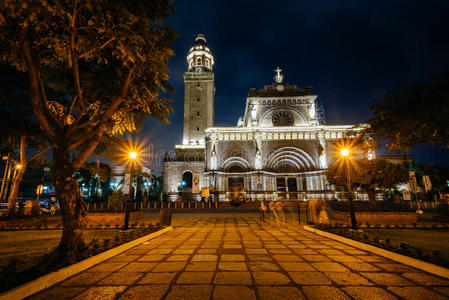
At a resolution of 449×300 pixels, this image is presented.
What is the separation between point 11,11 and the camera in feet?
10.8

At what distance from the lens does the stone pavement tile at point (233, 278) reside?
9.61 ft

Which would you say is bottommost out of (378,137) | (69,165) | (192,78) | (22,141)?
(69,165)

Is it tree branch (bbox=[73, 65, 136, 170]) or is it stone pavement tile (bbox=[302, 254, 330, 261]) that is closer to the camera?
stone pavement tile (bbox=[302, 254, 330, 261])

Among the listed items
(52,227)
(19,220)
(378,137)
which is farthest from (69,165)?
(378,137)

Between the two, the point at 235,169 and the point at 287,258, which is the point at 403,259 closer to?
the point at 287,258

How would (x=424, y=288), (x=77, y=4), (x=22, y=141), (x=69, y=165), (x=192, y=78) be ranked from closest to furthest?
1. (x=424, y=288)
2. (x=77, y=4)
3. (x=69, y=165)
4. (x=22, y=141)
5. (x=192, y=78)

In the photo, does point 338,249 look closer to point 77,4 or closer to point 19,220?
point 77,4

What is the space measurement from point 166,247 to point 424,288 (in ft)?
16.1

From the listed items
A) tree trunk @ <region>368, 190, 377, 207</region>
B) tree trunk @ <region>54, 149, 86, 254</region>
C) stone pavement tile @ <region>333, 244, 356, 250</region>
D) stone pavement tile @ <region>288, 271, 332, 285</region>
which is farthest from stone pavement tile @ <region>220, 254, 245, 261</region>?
tree trunk @ <region>368, 190, 377, 207</region>

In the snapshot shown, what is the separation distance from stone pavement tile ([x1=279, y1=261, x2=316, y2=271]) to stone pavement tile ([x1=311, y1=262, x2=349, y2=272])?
128mm

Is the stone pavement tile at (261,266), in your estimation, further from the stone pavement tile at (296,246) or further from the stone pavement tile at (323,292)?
the stone pavement tile at (296,246)

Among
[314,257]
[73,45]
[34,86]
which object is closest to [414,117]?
[314,257]

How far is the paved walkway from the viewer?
2.60m

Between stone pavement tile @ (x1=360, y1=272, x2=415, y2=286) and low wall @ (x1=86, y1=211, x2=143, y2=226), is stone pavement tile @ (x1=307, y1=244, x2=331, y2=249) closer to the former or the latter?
stone pavement tile @ (x1=360, y1=272, x2=415, y2=286)
